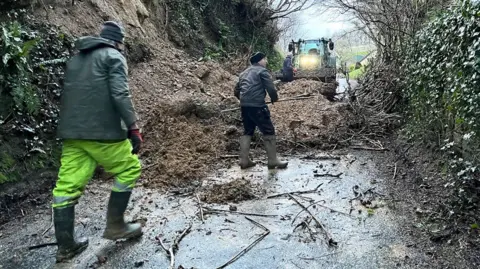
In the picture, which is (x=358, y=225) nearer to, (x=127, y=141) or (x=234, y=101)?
(x=127, y=141)

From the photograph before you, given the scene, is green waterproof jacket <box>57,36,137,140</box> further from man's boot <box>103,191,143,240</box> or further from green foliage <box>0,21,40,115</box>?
green foliage <box>0,21,40,115</box>

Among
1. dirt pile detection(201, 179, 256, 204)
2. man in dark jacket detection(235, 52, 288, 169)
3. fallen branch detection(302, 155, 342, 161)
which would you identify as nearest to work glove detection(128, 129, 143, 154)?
dirt pile detection(201, 179, 256, 204)

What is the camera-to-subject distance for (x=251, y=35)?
2448cm

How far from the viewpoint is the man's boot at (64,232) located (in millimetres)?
3689

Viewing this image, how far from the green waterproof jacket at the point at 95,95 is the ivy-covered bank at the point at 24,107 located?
2.01m

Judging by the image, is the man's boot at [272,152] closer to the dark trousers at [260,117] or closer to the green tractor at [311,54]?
the dark trousers at [260,117]

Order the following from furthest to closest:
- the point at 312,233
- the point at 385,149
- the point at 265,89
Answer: the point at 385,149, the point at 265,89, the point at 312,233

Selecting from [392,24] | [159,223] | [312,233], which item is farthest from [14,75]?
[392,24]

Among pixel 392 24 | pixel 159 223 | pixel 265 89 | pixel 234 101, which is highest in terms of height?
pixel 392 24

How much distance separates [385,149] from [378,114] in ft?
5.67

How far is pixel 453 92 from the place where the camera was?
501 centimetres

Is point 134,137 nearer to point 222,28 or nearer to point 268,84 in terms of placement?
point 268,84

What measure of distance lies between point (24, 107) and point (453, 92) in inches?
228

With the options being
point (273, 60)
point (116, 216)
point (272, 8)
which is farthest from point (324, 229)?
point (273, 60)
